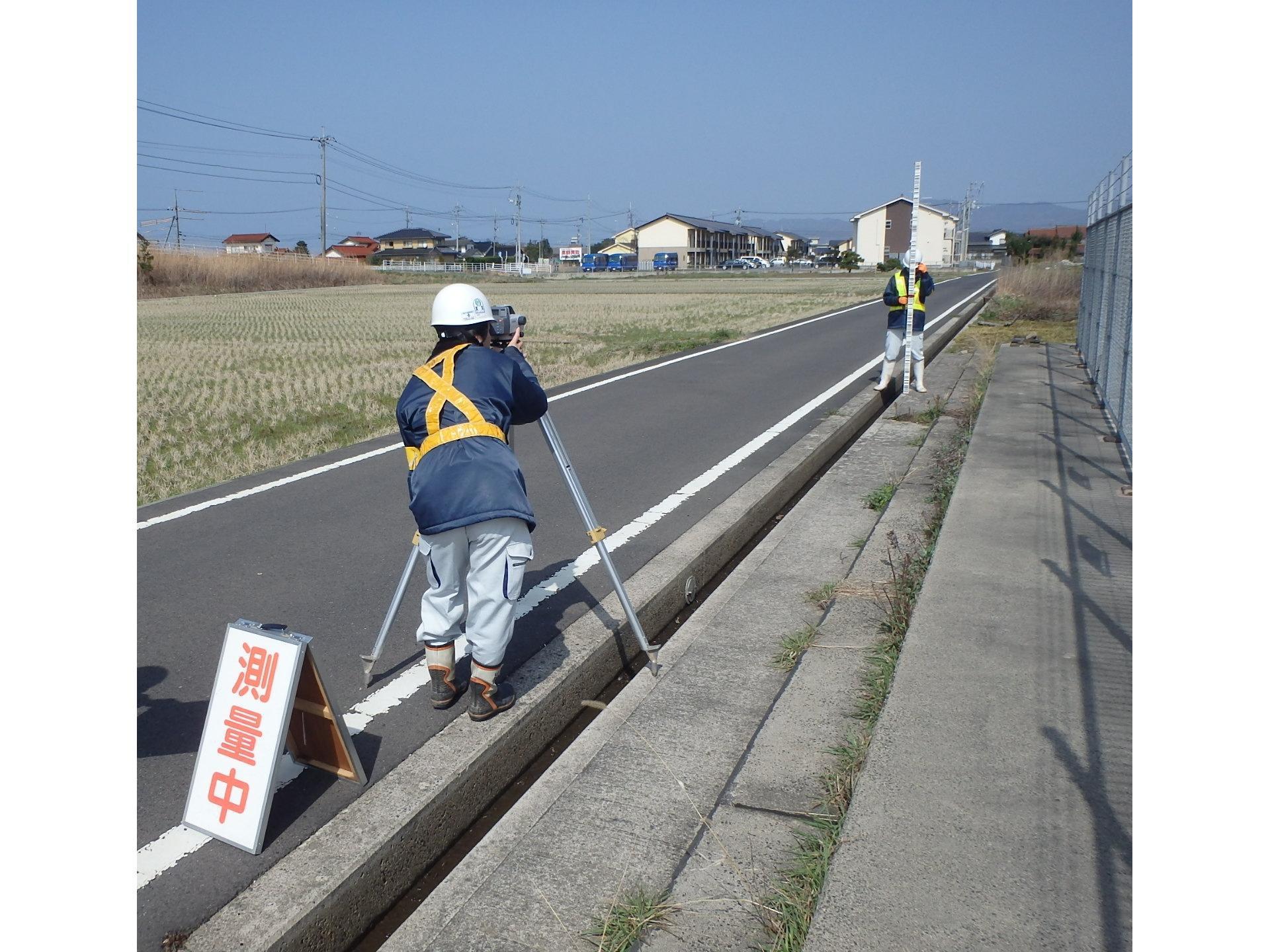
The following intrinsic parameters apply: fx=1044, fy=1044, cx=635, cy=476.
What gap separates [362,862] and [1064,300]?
85.2 ft

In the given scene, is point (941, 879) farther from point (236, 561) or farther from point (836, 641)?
point (236, 561)

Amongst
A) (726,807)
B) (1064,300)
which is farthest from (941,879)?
(1064,300)

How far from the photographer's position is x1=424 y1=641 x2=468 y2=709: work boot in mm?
4375

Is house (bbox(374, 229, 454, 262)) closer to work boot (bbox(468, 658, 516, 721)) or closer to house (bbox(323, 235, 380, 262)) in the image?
house (bbox(323, 235, 380, 262))

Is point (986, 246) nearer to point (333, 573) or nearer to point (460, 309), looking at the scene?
point (333, 573)

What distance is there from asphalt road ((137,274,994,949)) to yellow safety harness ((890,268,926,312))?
1.58 m

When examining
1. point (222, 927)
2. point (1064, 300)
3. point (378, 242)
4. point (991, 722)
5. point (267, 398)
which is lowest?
point (222, 927)

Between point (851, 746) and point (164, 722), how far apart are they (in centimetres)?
283

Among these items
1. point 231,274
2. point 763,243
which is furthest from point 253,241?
point 231,274

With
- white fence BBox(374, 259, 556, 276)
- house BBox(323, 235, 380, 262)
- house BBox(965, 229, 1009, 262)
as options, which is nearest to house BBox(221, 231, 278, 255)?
house BBox(323, 235, 380, 262)

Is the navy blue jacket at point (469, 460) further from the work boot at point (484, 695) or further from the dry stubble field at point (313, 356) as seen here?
the dry stubble field at point (313, 356)

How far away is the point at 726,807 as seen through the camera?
3.61 meters

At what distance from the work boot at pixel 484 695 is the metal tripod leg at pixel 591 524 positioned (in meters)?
0.79

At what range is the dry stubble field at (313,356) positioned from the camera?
11031mm
